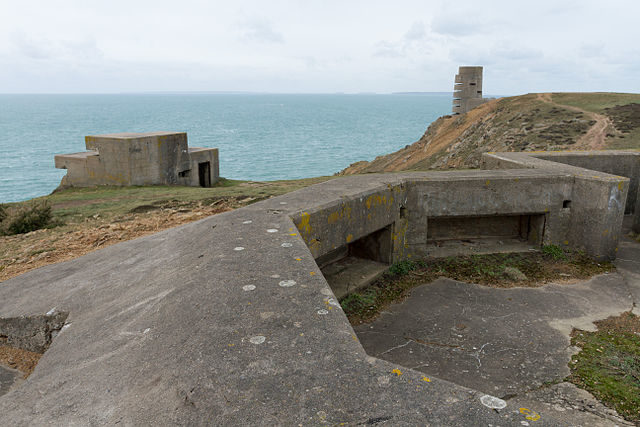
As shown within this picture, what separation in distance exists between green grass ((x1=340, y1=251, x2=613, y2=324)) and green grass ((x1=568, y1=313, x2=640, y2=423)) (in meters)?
1.47

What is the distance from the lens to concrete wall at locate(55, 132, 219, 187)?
1834 cm

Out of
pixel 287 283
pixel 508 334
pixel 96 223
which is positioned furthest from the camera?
pixel 96 223

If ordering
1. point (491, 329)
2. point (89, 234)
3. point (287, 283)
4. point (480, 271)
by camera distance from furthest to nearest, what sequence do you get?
point (89, 234) < point (480, 271) < point (491, 329) < point (287, 283)

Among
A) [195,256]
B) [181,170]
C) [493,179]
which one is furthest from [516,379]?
[181,170]

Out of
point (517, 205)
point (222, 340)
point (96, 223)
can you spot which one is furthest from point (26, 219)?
point (517, 205)

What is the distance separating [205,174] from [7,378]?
20.4 meters

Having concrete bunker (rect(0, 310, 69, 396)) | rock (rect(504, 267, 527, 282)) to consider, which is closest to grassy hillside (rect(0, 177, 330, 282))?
concrete bunker (rect(0, 310, 69, 396))

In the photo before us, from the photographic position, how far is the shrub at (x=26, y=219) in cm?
924

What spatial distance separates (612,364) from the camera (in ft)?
15.4

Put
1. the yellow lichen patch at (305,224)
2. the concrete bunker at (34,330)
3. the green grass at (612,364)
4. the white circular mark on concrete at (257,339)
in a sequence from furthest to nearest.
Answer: the yellow lichen patch at (305,224) → the green grass at (612,364) → the concrete bunker at (34,330) → the white circular mark on concrete at (257,339)

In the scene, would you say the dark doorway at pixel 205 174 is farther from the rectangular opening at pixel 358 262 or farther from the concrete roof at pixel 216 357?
the concrete roof at pixel 216 357

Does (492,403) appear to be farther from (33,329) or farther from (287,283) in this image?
(33,329)

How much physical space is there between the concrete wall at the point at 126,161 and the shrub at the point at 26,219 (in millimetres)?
8573

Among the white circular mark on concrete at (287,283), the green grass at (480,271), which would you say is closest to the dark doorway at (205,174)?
the green grass at (480,271)
